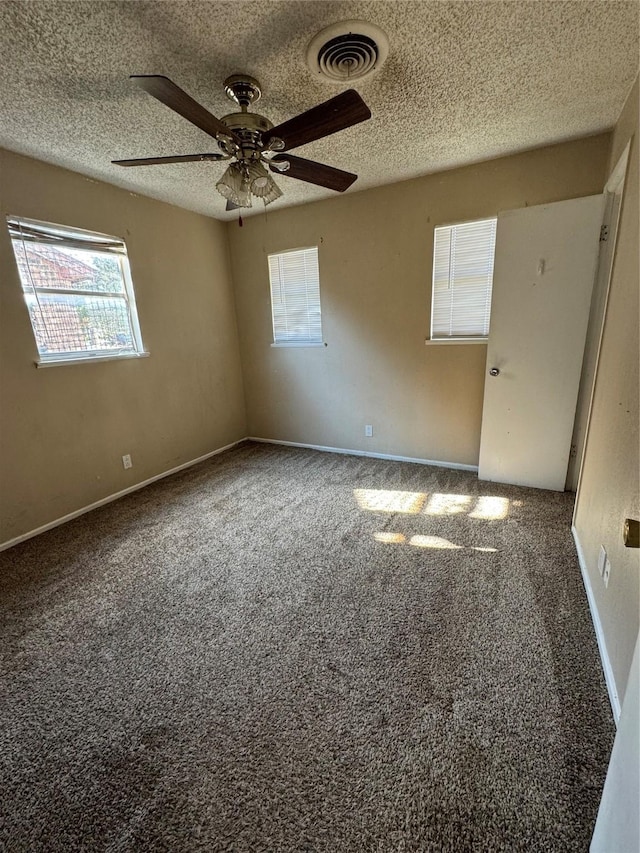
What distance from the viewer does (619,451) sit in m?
1.57

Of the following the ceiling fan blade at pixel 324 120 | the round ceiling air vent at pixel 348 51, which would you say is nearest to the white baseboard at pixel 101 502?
the ceiling fan blade at pixel 324 120

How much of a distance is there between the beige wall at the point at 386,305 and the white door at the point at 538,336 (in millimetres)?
261

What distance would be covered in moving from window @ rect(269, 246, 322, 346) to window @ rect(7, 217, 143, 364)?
4.85 ft

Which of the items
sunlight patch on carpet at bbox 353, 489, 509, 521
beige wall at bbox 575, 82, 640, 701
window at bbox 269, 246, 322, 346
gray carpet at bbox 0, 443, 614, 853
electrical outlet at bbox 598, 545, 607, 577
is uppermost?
window at bbox 269, 246, 322, 346

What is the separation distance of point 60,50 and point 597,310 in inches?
130

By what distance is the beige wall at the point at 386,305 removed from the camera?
2.82 m

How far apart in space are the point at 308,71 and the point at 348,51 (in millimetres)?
246

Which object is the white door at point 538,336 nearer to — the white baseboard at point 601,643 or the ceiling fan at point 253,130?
the white baseboard at point 601,643

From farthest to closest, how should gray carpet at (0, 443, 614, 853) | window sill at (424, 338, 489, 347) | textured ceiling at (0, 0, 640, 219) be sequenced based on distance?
window sill at (424, 338, 489, 347)
textured ceiling at (0, 0, 640, 219)
gray carpet at (0, 443, 614, 853)

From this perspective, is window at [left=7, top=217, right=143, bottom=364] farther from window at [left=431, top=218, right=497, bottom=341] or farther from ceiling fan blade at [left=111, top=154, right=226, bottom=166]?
window at [left=431, top=218, right=497, bottom=341]

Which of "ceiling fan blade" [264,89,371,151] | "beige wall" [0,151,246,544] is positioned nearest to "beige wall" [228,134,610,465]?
"beige wall" [0,151,246,544]

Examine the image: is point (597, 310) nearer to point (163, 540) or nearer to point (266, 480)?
point (266, 480)

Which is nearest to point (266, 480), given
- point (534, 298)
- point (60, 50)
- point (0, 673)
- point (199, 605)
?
point (199, 605)

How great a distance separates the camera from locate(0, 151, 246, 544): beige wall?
2510 millimetres
